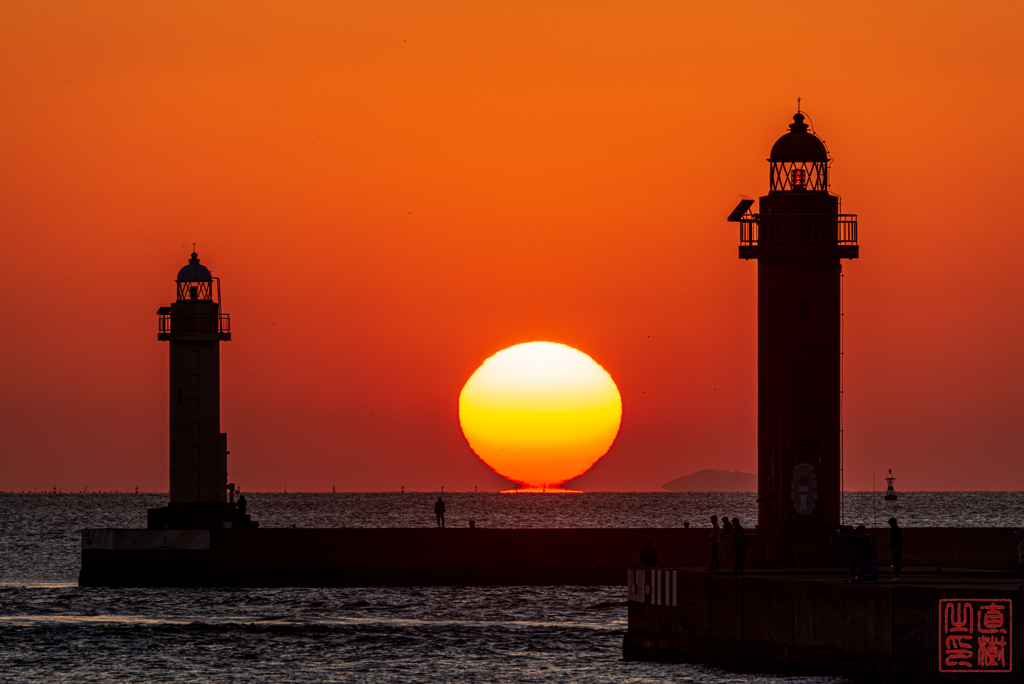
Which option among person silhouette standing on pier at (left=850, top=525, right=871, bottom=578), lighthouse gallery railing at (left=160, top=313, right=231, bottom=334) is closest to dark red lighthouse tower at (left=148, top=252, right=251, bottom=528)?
lighthouse gallery railing at (left=160, top=313, right=231, bottom=334)

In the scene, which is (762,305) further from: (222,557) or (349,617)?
(222,557)

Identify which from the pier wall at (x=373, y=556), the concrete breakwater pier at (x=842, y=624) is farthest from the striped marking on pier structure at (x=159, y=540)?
the concrete breakwater pier at (x=842, y=624)

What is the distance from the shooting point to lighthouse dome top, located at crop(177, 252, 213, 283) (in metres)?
59.1

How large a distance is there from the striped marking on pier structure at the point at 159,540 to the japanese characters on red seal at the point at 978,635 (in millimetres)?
33128

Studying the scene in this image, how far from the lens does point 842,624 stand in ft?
94.4

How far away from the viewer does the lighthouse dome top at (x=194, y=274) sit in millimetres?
59094

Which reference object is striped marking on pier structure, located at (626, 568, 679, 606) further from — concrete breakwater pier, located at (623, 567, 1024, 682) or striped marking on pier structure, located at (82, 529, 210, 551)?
striped marking on pier structure, located at (82, 529, 210, 551)

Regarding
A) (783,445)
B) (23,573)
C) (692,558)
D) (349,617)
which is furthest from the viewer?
(23,573)

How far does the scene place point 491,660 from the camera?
38938 mm

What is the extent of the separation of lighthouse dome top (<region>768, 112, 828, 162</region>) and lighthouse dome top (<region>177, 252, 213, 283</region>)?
81.4 ft

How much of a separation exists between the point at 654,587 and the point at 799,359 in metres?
8.98

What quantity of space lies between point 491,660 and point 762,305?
11.8m

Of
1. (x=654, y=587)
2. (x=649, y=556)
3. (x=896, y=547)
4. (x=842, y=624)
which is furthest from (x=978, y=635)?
(x=649, y=556)

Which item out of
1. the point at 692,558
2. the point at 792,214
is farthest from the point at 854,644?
the point at 692,558
